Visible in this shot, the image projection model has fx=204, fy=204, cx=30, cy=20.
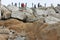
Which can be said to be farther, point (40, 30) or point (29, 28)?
point (29, 28)

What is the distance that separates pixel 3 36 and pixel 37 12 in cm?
1188

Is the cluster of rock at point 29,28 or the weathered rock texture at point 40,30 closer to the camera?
the weathered rock texture at point 40,30

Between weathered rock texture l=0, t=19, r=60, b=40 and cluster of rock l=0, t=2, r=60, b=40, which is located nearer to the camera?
weathered rock texture l=0, t=19, r=60, b=40

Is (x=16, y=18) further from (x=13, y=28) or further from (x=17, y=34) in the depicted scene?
(x=17, y=34)

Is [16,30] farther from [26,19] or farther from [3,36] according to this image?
[26,19]

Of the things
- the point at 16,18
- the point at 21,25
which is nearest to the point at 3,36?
the point at 21,25

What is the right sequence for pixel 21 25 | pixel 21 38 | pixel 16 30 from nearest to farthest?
pixel 21 38 < pixel 16 30 < pixel 21 25

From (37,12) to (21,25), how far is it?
8.53m

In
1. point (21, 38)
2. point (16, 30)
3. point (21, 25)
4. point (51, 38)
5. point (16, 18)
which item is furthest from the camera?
point (16, 18)

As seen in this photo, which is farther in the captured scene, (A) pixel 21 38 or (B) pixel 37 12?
(B) pixel 37 12

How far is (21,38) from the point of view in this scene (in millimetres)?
15023

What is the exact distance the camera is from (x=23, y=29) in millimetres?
17859

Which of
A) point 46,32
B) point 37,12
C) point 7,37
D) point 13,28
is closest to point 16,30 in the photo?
point 13,28

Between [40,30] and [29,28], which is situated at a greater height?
[40,30]
